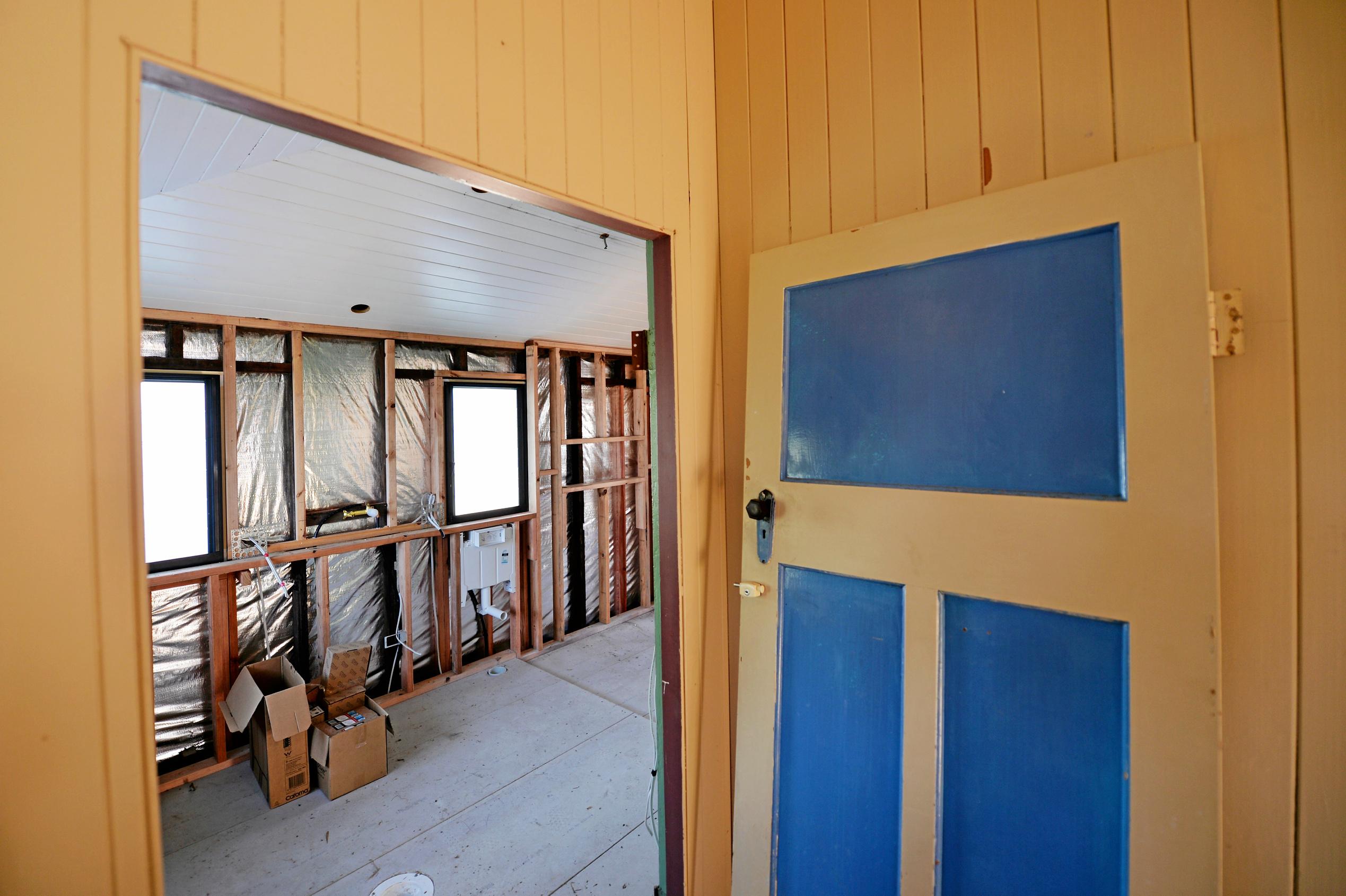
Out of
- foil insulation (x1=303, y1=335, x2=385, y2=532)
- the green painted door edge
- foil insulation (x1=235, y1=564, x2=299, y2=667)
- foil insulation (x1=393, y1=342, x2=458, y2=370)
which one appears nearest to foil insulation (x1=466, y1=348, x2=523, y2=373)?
foil insulation (x1=393, y1=342, x2=458, y2=370)

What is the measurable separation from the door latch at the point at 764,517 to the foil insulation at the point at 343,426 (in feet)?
9.90

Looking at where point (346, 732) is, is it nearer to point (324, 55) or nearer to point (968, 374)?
point (324, 55)

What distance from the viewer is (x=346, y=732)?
2.71m

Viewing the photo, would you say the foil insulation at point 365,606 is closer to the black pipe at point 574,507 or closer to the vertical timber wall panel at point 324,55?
the black pipe at point 574,507

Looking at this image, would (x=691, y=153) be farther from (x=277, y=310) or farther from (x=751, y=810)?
(x=277, y=310)

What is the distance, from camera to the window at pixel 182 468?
9.09 feet

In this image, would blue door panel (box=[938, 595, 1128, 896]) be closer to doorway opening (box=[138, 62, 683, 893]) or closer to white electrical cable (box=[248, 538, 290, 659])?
doorway opening (box=[138, 62, 683, 893])

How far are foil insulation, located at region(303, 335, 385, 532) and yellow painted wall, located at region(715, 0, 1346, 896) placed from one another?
3364mm

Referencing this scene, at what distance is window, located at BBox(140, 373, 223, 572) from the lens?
277cm

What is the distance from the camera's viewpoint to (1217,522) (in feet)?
2.81

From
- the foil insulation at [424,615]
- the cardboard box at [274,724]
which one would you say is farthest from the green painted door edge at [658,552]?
the foil insulation at [424,615]

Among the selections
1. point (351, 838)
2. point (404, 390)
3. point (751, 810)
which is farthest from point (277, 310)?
point (751, 810)

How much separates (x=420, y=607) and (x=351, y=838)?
1584 millimetres

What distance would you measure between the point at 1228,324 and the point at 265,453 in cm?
388
